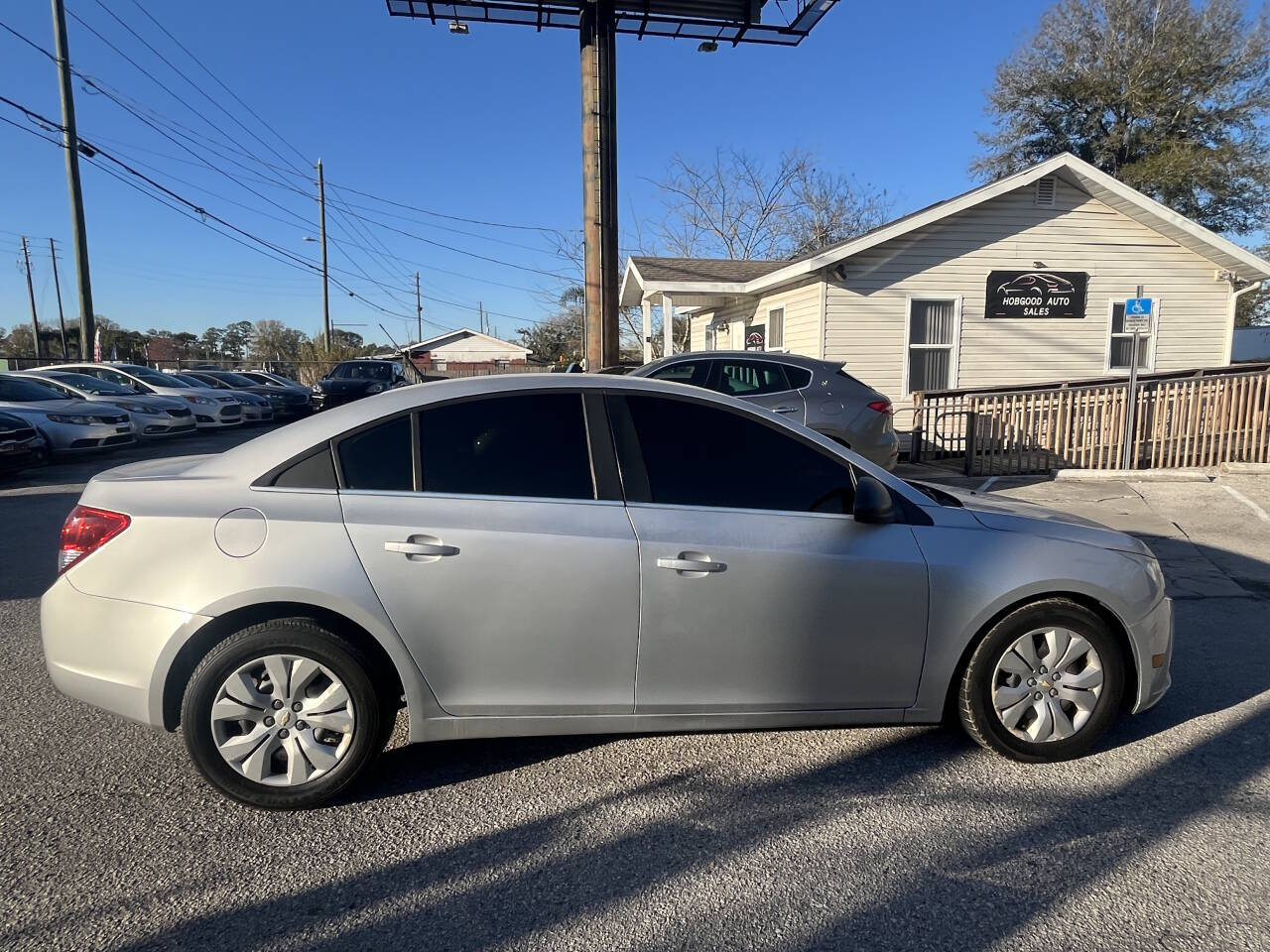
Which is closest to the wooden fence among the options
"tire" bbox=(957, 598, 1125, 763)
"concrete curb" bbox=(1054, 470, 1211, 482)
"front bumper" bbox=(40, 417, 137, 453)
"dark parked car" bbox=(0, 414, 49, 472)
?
"concrete curb" bbox=(1054, 470, 1211, 482)

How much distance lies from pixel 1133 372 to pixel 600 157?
746 centimetres

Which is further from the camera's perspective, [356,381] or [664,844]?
[356,381]

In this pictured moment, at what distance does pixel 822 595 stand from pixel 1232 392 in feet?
35.2

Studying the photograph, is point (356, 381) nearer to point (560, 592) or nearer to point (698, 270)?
point (698, 270)

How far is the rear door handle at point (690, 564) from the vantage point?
296 cm

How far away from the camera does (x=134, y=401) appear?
16.0 m

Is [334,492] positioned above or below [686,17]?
below

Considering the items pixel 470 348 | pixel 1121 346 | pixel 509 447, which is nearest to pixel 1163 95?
pixel 1121 346

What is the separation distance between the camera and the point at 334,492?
9.66ft

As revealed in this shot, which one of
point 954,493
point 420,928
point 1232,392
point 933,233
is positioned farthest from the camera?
point 933,233

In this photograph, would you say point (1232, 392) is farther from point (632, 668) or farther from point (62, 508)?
point (62, 508)

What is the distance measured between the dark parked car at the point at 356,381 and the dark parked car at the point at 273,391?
1.98ft

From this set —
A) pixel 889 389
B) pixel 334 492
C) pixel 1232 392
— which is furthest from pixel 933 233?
pixel 334 492

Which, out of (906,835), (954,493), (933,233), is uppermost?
(933,233)
